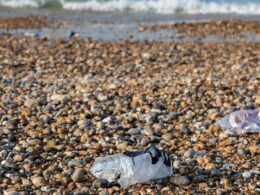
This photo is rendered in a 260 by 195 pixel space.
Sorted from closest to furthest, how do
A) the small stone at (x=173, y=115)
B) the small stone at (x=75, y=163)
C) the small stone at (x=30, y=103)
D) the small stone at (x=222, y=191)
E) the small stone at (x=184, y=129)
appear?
the small stone at (x=222, y=191) → the small stone at (x=75, y=163) → the small stone at (x=184, y=129) → the small stone at (x=173, y=115) → the small stone at (x=30, y=103)

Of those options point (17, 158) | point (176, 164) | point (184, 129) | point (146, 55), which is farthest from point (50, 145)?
point (146, 55)

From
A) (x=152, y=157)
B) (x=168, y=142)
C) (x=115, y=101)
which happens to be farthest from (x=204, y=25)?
(x=152, y=157)

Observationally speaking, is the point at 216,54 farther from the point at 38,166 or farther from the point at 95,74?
the point at 38,166

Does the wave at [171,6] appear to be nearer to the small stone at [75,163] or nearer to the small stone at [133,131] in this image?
the small stone at [133,131]

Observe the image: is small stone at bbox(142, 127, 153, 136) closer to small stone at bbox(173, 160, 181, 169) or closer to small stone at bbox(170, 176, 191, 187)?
small stone at bbox(173, 160, 181, 169)

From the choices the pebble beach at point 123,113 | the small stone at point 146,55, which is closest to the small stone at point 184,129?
the pebble beach at point 123,113

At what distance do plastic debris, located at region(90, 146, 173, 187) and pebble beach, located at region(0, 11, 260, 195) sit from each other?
6 cm

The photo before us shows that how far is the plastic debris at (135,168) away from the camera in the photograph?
14.3ft

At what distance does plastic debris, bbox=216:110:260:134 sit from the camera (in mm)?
5680

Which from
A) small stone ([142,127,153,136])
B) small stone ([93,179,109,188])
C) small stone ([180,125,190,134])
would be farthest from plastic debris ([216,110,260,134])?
small stone ([93,179,109,188])

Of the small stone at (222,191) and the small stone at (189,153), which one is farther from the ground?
the small stone at (189,153)

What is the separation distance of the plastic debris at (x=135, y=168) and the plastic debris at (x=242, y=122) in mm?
1462

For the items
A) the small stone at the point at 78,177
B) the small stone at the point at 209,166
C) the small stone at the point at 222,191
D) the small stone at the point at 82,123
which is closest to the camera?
the small stone at the point at 222,191

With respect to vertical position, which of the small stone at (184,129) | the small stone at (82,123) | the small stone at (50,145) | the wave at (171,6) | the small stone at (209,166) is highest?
the wave at (171,6)
